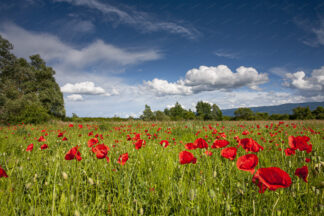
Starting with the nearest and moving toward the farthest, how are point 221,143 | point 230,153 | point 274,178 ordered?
point 274,178, point 230,153, point 221,143

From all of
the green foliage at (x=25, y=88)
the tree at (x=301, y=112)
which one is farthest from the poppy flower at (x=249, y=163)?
the tree at (x=301, y=112)

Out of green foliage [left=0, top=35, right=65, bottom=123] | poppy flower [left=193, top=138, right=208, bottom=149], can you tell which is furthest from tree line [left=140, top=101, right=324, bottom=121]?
poppy flower [left=193, top=138, right=208, bottom=149]

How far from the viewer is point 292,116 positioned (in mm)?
47125

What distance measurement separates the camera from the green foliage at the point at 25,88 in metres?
20.1

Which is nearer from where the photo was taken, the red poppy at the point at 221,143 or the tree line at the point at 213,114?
the red poppy at the point at 221,143

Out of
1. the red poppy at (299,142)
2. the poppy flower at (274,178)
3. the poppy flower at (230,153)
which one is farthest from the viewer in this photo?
the red poppy at (299,142)

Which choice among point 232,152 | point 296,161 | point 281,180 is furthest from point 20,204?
point 296,161

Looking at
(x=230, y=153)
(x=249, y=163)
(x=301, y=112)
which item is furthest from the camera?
(x=301, y=112)

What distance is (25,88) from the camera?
28969mm

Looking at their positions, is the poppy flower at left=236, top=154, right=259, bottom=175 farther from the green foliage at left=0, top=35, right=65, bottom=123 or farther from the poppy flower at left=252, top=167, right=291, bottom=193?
the green foliage at left=0, top=35, right=65, bottom=123

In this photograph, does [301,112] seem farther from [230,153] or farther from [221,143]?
[230,153]

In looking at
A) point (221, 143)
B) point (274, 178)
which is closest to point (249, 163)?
point (274, 178)

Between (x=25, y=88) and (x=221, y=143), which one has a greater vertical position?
(x=25, y=88)

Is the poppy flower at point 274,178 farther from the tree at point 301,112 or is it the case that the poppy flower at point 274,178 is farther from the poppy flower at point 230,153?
the tree at point 301,112
